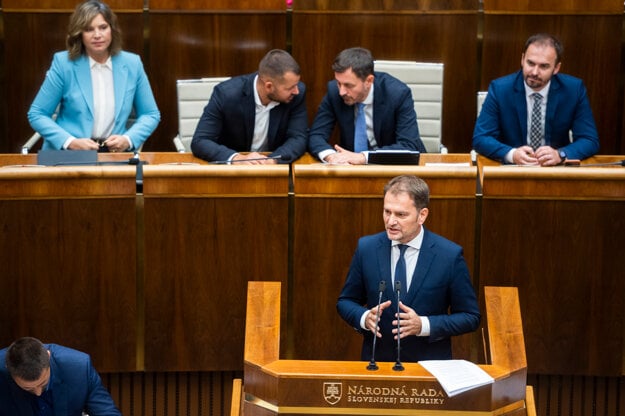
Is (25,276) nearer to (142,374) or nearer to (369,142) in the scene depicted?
(142,374)

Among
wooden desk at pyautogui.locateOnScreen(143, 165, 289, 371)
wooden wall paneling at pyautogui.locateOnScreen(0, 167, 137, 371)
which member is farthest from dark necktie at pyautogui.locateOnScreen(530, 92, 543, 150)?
wooden wall paneling at pyautogui.locateOnScreen(0, 167, 137, 371)

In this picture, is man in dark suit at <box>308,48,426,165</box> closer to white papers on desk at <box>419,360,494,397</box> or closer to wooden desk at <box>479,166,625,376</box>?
wooden desk at <box>479,166,625,376</box>

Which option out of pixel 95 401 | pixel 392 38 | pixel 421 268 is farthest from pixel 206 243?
pixel 392 38

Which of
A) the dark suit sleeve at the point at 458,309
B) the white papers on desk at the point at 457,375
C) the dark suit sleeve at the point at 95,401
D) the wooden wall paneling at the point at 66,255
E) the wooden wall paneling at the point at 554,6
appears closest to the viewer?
the white papers on desk at the point at 457,375

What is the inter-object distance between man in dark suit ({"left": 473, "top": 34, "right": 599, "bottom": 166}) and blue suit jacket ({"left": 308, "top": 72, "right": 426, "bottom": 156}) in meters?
0.12

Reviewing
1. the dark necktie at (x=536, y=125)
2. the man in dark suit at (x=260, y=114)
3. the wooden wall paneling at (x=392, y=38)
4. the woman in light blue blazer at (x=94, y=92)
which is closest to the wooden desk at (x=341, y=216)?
the man in dark suit at (x=260, y=114)

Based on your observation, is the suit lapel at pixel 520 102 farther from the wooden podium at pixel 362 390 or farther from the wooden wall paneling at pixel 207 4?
the wooden podium at pixel 362 390

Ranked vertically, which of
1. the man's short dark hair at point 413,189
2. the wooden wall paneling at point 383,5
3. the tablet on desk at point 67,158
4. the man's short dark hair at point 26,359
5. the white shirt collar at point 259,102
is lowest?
the man's short dark hair at point 26,359

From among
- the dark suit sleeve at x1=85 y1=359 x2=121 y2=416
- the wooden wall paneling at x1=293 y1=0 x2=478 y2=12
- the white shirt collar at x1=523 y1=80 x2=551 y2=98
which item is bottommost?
the dark suit sleeve at x1=85 y1=359 x2=121 y2=416

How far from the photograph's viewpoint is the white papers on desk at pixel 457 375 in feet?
3.95

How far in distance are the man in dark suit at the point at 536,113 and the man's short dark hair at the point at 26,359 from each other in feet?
2.86

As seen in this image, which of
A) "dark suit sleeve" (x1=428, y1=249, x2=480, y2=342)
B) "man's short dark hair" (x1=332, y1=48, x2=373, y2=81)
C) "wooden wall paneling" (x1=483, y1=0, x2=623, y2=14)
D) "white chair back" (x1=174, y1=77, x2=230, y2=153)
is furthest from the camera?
"wooden wall paneling" (x1=483, y1=0, x2=623, y2=14)

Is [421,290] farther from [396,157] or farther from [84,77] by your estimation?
[84,77]

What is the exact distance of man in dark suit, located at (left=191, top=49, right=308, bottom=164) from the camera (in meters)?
1.91
